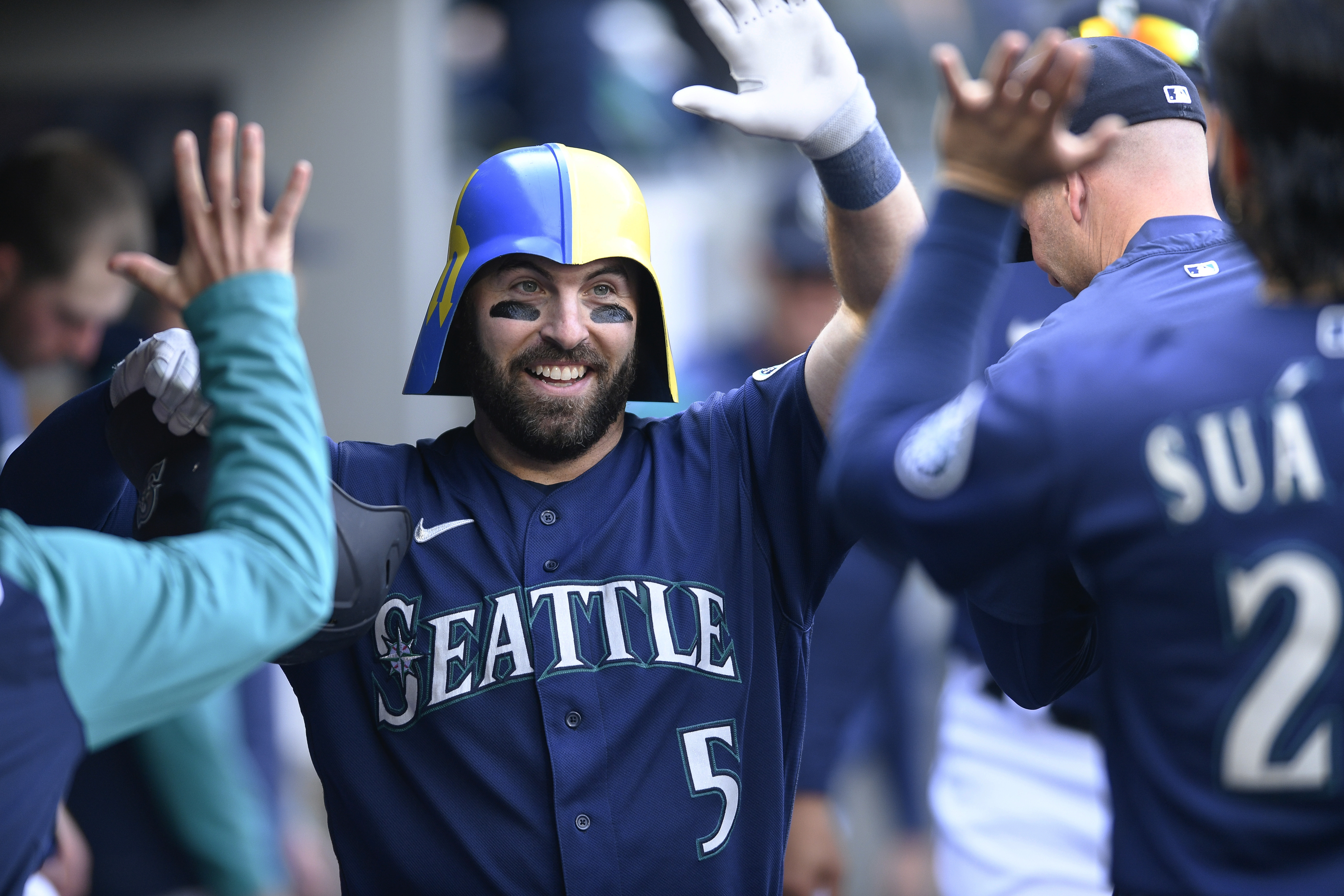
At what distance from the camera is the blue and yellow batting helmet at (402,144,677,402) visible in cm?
256

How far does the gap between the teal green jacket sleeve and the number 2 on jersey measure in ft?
10.6

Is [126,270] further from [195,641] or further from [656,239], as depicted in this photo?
[656,239]

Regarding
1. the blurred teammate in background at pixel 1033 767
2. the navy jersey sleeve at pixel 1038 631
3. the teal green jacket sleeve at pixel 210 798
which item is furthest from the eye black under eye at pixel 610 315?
the teal green jacket sleeve at pixel 210 798

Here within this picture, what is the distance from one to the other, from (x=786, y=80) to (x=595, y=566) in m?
0.83

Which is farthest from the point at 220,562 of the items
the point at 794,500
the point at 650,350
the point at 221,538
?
the point at 650,350

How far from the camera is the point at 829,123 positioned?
2279 mm

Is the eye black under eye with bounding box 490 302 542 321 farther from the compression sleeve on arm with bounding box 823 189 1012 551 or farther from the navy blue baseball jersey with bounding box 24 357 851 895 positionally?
the compression sleeve on arm with bounding box 823 189 1012 551

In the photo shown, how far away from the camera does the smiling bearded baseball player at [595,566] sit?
7.73ft

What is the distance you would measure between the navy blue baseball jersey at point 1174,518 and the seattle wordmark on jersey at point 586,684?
0.81 m

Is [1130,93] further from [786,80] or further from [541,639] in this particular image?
[541,639]

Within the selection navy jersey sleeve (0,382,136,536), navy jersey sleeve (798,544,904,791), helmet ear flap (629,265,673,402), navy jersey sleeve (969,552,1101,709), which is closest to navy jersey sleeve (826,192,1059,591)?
navy jersey sleeve (969,552,1101,709)

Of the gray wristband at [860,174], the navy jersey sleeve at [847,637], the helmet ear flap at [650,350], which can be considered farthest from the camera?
the navy jersey sleeve at [847,637]

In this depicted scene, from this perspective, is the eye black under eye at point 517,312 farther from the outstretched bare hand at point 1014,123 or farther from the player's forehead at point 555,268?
the outstretched bare hand at point 1014,123

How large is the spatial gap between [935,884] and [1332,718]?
186 inches
